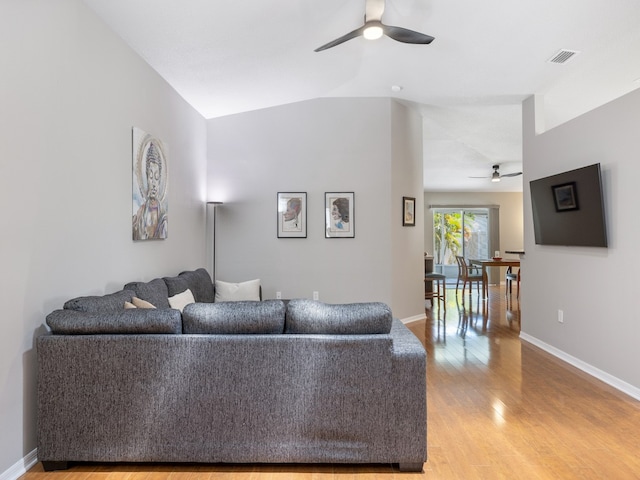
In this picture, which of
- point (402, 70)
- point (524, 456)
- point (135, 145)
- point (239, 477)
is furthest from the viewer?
point (402, 70)

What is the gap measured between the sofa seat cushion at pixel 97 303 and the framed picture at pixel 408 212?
13.2ft

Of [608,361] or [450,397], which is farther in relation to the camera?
[608,361]

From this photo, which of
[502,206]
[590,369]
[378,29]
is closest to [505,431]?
[590,369]

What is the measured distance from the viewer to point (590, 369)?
3646mm

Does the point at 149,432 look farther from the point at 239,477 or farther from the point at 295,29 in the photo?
the point at 295,29

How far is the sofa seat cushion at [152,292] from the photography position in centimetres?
302

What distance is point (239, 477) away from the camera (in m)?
2.06

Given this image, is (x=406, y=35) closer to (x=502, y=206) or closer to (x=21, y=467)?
(x=21, y=467)

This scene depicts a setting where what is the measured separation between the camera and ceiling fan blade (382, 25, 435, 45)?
2979 mm

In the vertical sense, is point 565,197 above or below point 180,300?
above

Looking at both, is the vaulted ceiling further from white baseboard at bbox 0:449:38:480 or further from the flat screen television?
white baseboard at bbox 0:449:38:480

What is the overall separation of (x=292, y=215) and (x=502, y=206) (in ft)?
24.6

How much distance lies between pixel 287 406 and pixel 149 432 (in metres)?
0.71

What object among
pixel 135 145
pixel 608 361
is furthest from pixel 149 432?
pixel 608 361
